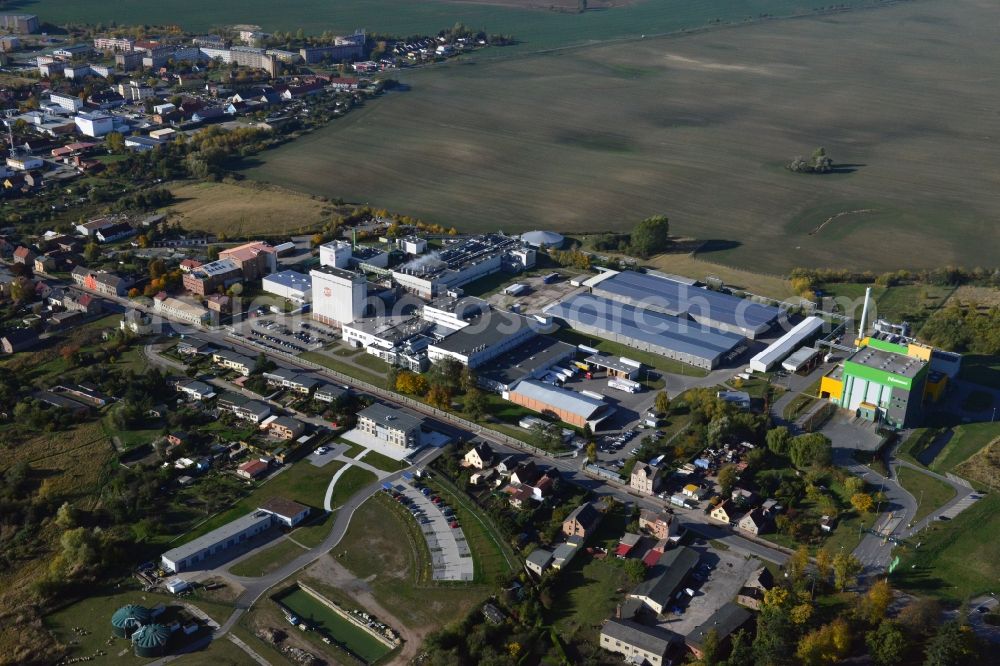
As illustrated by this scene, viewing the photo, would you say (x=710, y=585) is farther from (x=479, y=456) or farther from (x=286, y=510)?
(x=286, y=510)

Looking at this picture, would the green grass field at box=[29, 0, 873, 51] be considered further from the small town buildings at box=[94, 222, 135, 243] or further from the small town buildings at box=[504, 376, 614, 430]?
the small town buildings at box=[504, 376, 614, 430]

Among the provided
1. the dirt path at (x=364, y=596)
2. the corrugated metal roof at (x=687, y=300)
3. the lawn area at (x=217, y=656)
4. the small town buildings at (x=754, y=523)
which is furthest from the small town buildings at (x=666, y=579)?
the corrugated metal roof at (x=687, y=300)

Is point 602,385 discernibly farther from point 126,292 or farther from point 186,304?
point 126,292

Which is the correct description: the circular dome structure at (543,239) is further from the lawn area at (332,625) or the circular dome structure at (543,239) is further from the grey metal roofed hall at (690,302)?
the lawn area at (332,625)

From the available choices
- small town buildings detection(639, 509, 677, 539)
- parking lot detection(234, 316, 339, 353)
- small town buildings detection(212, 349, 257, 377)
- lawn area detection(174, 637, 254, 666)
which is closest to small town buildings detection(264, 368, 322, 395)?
small town buildings detection(212, 349, 257, 377)

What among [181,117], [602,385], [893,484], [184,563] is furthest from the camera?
[181,117]

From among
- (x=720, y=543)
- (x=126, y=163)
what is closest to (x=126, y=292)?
(x=126, y=163)

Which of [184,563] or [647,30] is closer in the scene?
[184,563]

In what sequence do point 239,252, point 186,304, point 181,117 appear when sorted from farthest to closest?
point 181,117, point 239,252, point 186,304
